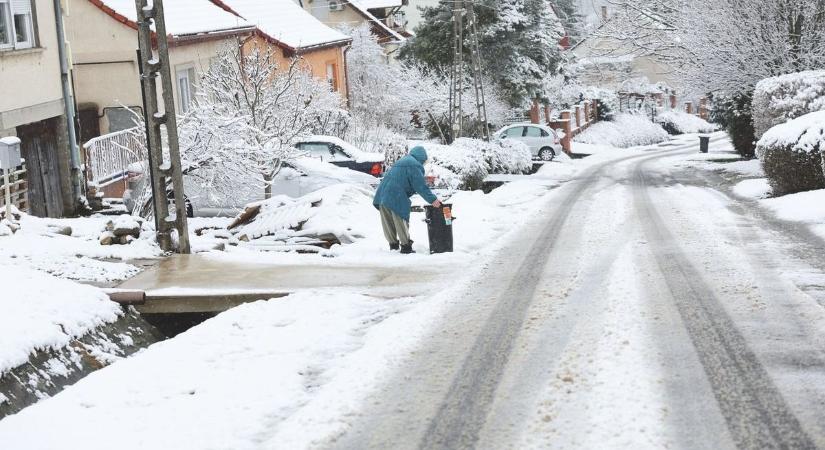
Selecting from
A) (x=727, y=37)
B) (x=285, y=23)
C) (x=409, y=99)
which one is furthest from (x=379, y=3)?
(x=727, y=37)

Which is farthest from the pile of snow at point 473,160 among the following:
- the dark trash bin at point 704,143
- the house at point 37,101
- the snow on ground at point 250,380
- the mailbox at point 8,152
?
the snow on ground at point 250,380

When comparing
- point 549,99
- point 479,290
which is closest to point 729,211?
point 479,290

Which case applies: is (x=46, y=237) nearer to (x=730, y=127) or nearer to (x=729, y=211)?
(x=729, y=211)

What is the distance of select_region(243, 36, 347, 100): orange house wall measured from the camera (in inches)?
1158

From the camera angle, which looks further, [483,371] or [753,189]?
[753,189]

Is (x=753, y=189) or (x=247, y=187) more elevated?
(x=247, y=187)

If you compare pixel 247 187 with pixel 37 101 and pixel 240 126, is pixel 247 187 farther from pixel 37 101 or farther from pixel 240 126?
pixel 37 101

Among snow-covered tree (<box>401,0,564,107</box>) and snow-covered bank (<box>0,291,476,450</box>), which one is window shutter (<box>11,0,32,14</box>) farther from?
snow-covered tree (<box>401,0,564,107</box>)

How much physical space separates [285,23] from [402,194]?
23.0 metres

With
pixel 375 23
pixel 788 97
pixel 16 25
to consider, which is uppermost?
pixel 375 23

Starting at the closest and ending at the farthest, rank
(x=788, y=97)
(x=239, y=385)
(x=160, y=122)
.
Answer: (x=239, y=385) → (x=160, y=122) → (x=788, y=97)

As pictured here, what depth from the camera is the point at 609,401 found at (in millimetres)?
6309

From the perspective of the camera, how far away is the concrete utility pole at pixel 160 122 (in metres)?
11.8

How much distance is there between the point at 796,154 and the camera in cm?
1669
